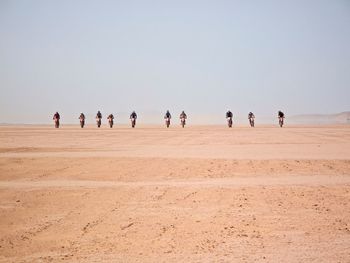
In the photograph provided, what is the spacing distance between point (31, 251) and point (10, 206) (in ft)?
10.0

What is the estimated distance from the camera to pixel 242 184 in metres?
10.6

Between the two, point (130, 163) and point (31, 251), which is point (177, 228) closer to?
point (31, 251)

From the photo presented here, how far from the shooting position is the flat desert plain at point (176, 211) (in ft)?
19.0

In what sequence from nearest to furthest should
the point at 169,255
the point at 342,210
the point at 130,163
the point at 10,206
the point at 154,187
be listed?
the point at 169,255 < the point at 342,210 < the point at 10,206 < the point at 154,187 < the point at 130,163

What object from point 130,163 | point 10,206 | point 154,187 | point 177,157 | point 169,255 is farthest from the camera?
point 177,157

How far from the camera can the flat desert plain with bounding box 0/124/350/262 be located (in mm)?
5805

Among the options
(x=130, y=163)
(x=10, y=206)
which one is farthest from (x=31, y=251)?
(x=130, y=163)

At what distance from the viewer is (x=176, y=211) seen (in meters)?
8.01

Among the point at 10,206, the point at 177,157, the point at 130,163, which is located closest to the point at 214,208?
the point at 10,206

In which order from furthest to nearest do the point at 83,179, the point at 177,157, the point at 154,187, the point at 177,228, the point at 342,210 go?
the point at 177,157, the point at 83,179, the point at 154,187, the point at 342,210, the point at 177,228

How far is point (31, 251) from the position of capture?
5938 mm

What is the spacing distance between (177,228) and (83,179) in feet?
18.4

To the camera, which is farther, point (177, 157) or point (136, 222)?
point (177, 157)

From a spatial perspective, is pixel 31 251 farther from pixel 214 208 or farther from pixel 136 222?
pixel 214 208
